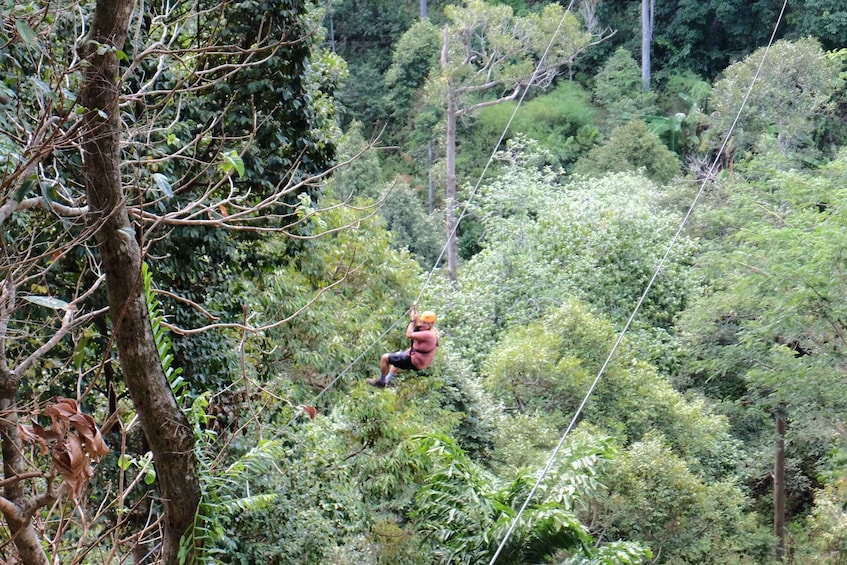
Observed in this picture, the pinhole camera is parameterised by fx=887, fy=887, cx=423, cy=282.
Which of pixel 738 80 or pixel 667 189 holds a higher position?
pixel 738 80

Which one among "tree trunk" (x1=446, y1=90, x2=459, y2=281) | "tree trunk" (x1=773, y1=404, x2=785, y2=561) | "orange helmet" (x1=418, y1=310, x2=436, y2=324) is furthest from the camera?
"tree trunk" (x1=446, y1=90, x2=459, y2=281)

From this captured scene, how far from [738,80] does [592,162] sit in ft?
11.1

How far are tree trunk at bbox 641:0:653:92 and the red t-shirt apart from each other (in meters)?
18.4

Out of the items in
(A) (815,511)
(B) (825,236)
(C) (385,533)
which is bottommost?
(A) (815,511)

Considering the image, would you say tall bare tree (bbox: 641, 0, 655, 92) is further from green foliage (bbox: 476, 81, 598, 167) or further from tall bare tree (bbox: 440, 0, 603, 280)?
tall bare tree (bbox: 440, 0, 603, 280)

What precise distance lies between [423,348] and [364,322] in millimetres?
2141

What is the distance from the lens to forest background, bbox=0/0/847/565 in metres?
2.52

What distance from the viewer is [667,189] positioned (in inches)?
635

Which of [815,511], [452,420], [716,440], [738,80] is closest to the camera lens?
[452,420]

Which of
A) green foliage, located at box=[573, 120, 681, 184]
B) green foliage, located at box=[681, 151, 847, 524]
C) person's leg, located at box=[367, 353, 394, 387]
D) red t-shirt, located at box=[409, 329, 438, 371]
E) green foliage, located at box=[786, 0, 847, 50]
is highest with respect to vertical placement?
red t-shirt, located at box=[409, 329, 438, 371]

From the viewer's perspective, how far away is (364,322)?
25.8 feet

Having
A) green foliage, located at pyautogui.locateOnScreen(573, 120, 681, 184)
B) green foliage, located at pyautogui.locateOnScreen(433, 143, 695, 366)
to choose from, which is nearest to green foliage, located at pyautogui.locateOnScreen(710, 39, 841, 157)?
green foliage, located at pyautogui.locateOnScreen(573, 120, 681, 184)

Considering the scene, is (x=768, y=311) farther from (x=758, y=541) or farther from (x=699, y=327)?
(x=758, y=541)

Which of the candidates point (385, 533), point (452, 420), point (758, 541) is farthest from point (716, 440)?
point (385, 533)
